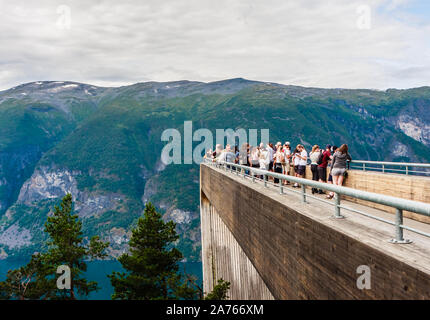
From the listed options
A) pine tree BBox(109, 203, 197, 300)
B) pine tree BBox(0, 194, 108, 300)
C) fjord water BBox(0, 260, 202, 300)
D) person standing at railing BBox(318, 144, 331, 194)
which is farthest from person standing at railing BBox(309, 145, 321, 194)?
fjord water BBox(0, 260, 202, 300)

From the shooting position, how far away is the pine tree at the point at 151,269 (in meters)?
22.5

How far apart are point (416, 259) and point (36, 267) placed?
2419cm

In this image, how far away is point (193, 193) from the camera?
19862 cm

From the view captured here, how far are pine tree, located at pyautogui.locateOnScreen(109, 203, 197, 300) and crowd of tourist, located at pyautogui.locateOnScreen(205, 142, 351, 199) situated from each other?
8.22 meters

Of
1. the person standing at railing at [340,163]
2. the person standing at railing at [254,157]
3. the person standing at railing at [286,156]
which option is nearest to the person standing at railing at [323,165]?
the person standing at railing at [340,163]

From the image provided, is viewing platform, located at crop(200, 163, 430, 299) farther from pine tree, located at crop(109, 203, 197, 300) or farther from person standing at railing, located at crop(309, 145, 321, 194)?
pine tree, located at crop(109, 203, 197, 300)

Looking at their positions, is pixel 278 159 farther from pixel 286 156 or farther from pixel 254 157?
pixel 254 157

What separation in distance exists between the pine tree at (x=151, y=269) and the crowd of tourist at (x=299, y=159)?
822 cm

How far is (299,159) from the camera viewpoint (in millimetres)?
13516

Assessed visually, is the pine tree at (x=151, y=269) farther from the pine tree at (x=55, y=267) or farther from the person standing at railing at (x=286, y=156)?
the person standing at railing at (x=286, y=156)

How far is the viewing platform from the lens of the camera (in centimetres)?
384

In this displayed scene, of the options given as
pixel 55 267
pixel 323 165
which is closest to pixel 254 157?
pixel 323 165
